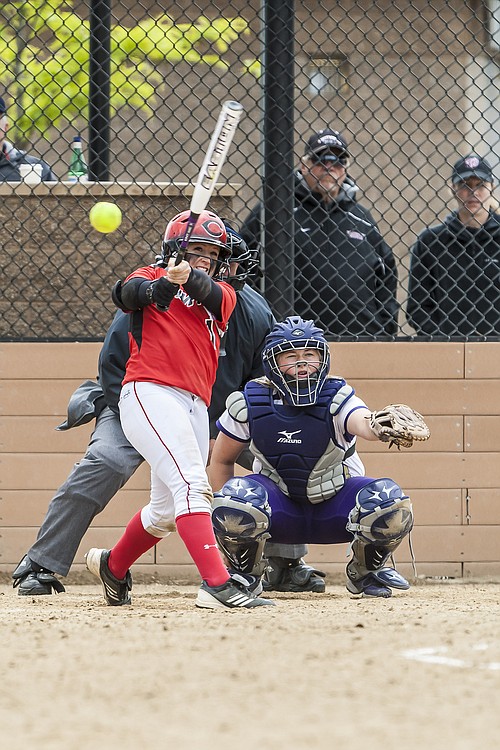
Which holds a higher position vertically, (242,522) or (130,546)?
(242,522)

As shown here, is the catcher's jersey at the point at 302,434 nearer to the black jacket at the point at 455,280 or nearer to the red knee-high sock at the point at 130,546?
the red knee-high sock at the point at 130,546

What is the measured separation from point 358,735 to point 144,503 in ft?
13.3

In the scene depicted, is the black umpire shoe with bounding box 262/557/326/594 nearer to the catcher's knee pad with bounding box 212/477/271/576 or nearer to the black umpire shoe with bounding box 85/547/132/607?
the catcher's knee pad with bounding box 212/477/271/576

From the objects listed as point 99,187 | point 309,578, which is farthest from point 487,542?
point 99,187

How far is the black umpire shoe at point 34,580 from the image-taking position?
210 inches

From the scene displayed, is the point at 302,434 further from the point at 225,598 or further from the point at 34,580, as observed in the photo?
the point at 34,580

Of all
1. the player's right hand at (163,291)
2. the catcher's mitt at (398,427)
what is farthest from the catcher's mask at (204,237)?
the catcher's mitt at (398,427)

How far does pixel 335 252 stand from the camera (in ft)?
21.0

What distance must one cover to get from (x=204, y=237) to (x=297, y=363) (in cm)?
71

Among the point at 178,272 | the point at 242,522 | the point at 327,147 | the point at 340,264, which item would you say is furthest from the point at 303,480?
the point at 327,147

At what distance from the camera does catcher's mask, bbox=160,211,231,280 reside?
183 inches

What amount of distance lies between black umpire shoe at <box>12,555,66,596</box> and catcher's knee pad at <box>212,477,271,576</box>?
95 cm

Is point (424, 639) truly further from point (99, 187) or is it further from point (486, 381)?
point (99, 187)

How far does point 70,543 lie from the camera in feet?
17.6
